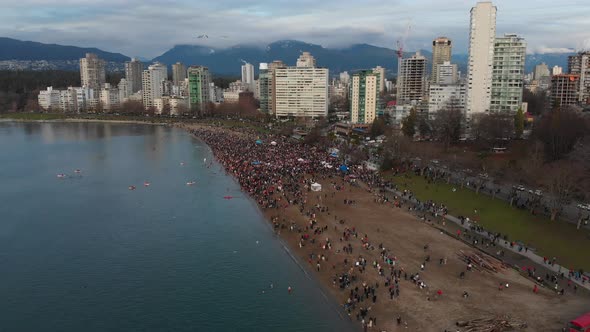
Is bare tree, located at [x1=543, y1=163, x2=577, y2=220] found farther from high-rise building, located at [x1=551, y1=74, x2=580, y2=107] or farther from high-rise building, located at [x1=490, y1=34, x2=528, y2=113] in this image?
high-rise building, located at [x1=551, y1=74, x2=580, y2=107]

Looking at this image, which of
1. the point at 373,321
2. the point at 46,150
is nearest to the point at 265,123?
the point at 46,150

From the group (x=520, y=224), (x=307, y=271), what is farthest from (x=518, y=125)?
(x=307, y=271)

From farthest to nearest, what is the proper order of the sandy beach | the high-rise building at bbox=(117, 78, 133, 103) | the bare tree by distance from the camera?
1. the high-rise building at bbox=(117, 78, 133, 103)
2. the bare tree
3. the sandy beach

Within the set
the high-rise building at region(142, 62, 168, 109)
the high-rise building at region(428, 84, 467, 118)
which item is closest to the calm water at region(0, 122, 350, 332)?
the high-rise building at region(428, 84, 467, 118)

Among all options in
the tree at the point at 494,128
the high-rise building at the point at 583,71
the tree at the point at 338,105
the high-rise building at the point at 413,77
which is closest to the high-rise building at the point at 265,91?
the tree at the point at 338,105

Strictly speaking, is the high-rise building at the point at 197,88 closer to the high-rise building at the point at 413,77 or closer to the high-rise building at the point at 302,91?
the high-rise building at the point at 302,91

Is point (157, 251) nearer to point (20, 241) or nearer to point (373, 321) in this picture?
point (20, 241)

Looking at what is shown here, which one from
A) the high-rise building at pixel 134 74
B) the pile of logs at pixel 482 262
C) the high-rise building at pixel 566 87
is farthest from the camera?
the high-rise building at pixel 134 74
